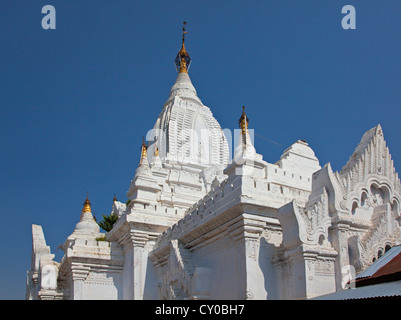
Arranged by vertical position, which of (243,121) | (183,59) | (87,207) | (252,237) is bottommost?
(252,237)

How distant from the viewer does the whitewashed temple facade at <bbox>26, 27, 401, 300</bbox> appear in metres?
12.6

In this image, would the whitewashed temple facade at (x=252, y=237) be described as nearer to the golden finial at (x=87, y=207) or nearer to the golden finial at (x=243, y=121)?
the golden finial at (x=243, y=121)

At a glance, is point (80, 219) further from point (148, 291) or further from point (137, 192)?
point (148, 291)

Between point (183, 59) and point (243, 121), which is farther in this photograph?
point (183, 59)

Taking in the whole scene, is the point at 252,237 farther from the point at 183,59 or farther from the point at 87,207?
the point at 183,59

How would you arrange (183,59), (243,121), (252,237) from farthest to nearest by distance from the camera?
(183,59), (243,121), (252,237)

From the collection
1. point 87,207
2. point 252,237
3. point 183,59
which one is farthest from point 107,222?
point 252,237

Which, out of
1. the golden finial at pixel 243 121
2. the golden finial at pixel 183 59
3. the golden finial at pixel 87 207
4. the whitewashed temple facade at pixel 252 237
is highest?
the golden finial at pixel 183 59

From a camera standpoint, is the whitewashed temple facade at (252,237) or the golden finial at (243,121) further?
the golden finial at (243,121)

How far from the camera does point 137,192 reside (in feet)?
74.1

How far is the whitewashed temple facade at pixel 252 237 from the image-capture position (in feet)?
41.4

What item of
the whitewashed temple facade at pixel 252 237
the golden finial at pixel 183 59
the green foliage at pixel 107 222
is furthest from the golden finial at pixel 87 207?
the golden finial at pixel 183 59

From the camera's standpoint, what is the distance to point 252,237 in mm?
13453
